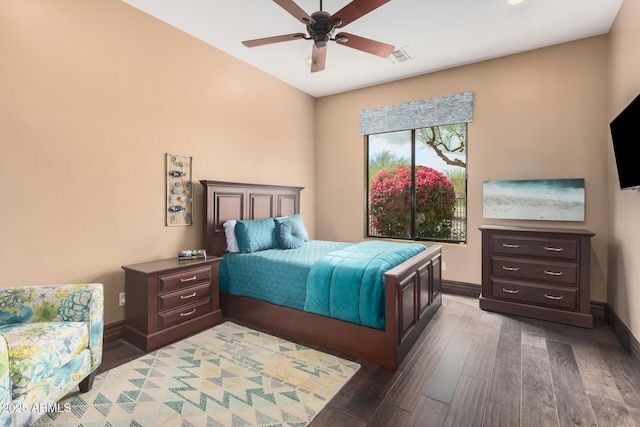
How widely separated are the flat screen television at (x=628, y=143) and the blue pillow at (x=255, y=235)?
10.8 ft

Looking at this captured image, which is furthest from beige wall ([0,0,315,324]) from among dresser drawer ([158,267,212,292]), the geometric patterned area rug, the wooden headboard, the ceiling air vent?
the ceiling air vent

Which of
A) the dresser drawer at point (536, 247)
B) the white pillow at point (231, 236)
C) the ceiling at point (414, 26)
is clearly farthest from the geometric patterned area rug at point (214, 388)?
the ceiling at point (414, 26)

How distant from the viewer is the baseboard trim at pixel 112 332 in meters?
2.69

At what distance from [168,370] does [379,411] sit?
1565 millimetres

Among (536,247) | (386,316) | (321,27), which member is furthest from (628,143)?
(321,27)

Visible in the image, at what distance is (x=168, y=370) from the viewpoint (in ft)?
7.46

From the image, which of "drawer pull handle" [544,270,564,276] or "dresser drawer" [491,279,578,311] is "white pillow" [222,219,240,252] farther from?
"drawer pull handle" [544,270,564,276]

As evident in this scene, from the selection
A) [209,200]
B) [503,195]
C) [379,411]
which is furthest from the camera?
[503,195]

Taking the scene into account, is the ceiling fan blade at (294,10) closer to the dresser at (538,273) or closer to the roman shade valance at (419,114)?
the roman shade valance at (419,114)

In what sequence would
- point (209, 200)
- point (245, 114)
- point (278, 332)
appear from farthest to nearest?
point (245, 114)
point (209, 200)
point (278, 332)

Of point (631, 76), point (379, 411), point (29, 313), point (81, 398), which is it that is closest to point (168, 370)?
point (81, 398)

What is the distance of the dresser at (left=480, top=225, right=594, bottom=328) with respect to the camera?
305 centimetres

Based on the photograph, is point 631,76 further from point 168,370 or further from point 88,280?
point 88,280

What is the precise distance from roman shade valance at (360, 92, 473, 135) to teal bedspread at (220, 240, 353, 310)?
231 centimetres
